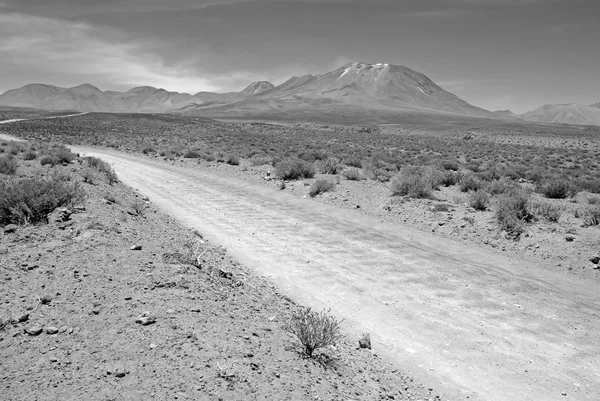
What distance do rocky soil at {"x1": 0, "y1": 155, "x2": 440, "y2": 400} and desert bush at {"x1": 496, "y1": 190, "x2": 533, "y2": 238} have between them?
671 centimetres

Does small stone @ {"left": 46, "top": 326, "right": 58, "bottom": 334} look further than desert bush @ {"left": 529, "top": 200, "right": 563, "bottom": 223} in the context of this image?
No

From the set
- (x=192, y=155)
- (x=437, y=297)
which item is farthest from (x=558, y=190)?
(x=192, y=155)

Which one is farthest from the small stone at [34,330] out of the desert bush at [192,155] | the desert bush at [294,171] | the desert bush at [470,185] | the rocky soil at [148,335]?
the desert bush at [192,155]

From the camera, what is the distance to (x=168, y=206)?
1315 centimetres

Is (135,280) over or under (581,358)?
over

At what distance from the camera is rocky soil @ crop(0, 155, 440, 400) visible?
3768mm

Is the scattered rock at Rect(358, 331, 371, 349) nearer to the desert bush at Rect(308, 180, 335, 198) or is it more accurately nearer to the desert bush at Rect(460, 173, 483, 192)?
the desert bush at Rect(308, 180, 335, 198)

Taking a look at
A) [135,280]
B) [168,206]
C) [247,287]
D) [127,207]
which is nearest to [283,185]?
[168,206]

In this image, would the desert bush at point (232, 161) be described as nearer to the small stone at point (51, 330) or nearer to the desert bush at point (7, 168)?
the desert bush at point (7, 168)

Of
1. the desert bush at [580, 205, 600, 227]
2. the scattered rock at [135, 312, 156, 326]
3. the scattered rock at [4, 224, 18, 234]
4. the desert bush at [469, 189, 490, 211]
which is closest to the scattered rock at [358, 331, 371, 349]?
the scattered rock at [135, 312, 156, 326]

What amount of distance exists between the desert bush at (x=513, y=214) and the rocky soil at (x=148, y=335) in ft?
22.0

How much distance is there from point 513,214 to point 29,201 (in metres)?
11.1

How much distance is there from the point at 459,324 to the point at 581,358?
1.50m

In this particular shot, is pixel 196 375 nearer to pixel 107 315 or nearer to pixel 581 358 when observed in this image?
pixel 107 315
